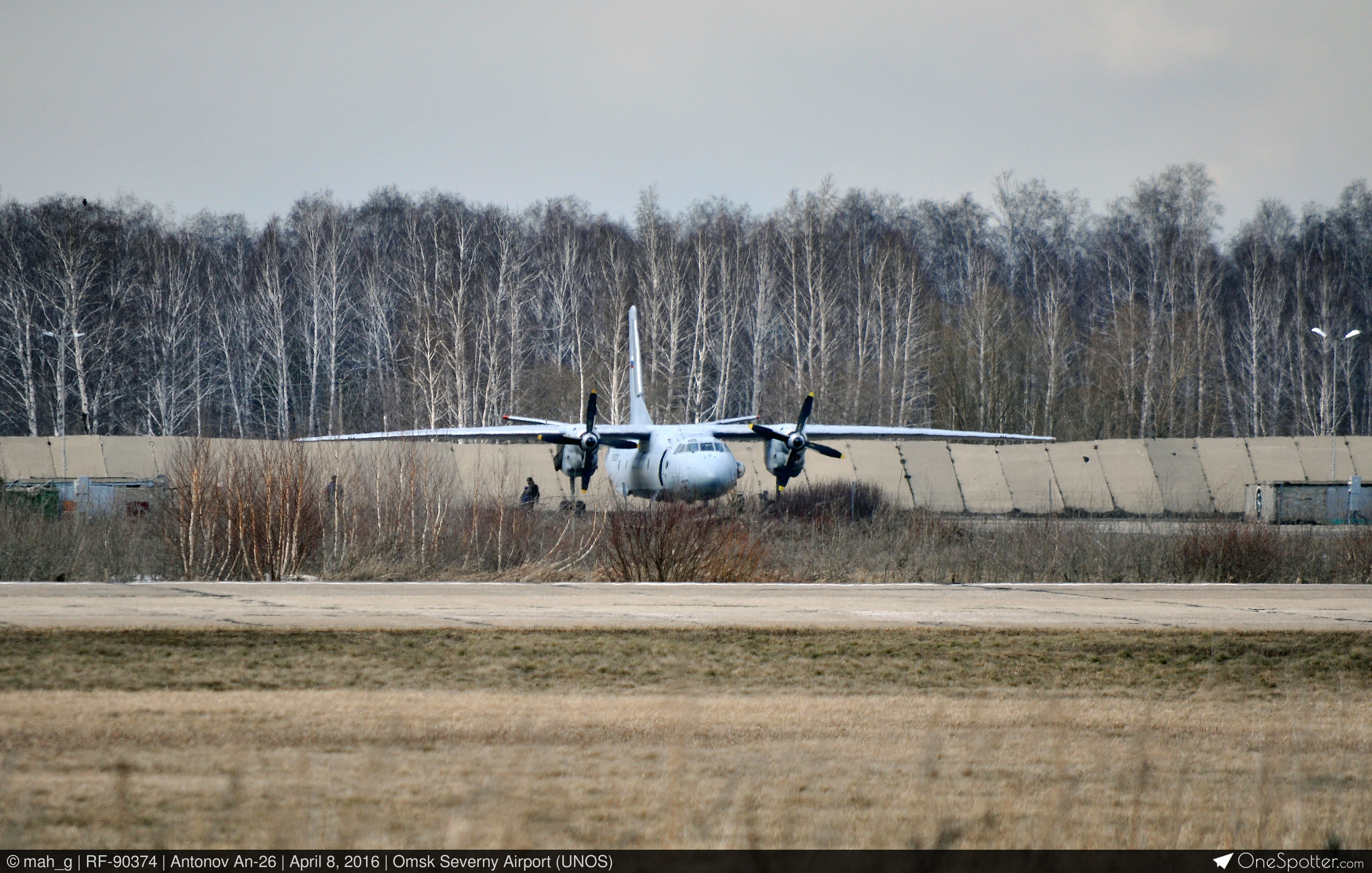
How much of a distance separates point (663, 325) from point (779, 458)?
70.1 ft

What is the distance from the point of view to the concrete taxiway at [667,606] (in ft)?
40.7

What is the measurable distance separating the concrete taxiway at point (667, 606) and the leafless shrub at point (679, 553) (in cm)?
116

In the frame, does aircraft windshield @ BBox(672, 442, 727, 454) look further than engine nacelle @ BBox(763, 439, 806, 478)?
No

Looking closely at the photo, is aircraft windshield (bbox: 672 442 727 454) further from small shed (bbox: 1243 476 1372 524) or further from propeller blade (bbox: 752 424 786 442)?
small shed (bbox: 1243 476 1372 524)

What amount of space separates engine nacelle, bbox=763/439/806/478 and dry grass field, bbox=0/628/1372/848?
17.8m

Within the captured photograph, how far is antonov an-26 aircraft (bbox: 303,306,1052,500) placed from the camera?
27734 mm

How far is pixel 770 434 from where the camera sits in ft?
97.9

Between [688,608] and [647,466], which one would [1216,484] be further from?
[688,608]

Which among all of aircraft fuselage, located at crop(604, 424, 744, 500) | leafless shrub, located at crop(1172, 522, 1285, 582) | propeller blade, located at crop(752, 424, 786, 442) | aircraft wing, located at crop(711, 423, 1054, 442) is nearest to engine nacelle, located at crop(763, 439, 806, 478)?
propeller blade, located at crop(752, 424, 786, 442)

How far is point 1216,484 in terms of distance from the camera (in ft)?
130

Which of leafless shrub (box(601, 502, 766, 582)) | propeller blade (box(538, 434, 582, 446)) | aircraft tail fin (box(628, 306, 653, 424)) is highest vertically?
aircraft tail fin (box(628, 306, 653, 424))

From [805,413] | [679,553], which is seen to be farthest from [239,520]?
[805,413]
